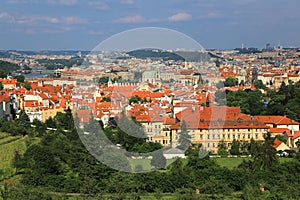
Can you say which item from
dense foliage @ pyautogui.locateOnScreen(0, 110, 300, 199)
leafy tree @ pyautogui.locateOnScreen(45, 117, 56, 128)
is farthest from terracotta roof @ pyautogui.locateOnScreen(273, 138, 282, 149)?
leafy tree @ pyautogui.locateOnScreen(45, 117, 56, 128)

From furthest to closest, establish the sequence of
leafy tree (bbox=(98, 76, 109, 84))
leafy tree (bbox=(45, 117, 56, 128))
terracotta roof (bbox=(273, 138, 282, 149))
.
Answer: leafy tree (bbox=(98, 76, 109, 84))
leafy tree (bbox=(45, 117, 56, 128))
terracotta roof (bbox=(273, 138, 282, 149))

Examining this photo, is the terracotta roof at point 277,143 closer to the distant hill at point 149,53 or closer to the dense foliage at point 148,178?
the dense foliage at point 148,178

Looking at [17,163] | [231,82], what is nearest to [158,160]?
[17,163]

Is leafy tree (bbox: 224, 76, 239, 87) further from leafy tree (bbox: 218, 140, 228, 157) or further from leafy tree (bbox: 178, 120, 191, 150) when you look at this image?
leafy tree (bbox: 178, 120, 191, 150)

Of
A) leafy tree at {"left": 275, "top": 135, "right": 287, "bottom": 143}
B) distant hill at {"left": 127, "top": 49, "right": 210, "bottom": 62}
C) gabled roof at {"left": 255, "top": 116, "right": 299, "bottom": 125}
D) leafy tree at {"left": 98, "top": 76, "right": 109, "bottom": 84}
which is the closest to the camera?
leafy tree at {"left": 275, "top": 135, "right": 287, "bottom": 143}

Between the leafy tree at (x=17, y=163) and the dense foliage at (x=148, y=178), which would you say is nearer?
the dense foliage at (x=148, y=178)

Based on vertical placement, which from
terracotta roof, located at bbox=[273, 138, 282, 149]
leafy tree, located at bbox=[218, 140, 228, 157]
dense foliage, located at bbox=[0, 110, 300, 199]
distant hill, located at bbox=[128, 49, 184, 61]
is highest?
distant hill, located at bbox=[128, 49, 184, 61]

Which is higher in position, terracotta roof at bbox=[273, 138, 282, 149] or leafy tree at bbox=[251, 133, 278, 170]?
leafy tree at bbox=[251, 133, 278, 170]

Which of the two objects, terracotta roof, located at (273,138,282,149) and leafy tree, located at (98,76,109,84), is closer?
terracotta roof, located at (273,138,282,149)

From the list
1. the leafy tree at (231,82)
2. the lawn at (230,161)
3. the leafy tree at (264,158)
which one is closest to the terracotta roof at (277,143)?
the lawn at (230,161)

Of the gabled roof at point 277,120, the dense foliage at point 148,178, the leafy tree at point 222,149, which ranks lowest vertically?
the leafy tree at point 222,149

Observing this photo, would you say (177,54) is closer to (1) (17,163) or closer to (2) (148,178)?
(1) (17,163)
